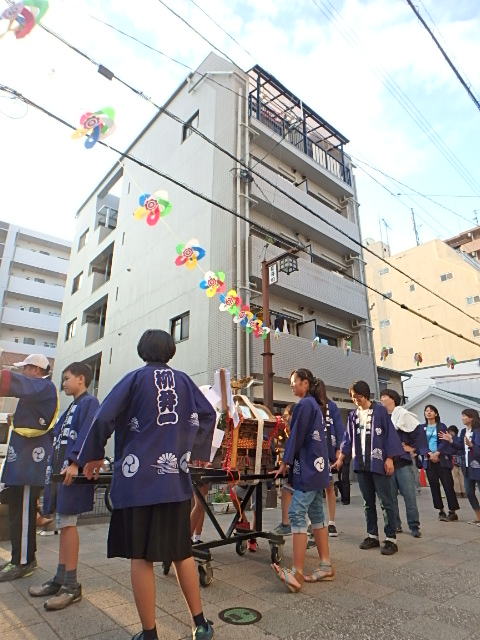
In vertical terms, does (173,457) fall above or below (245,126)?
below

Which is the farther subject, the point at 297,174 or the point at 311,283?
the point at 297,174

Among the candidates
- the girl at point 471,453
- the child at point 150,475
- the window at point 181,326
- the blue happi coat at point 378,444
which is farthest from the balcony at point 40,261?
the child at point 150,475

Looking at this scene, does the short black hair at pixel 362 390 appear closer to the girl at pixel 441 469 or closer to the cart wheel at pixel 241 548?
the cart wheel at pixel 241 548

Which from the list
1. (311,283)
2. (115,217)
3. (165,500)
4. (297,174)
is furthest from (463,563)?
(115,217)

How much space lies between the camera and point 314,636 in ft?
8.11

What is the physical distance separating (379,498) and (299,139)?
19.3 m

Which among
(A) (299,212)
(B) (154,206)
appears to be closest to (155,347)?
(B) (154,206)

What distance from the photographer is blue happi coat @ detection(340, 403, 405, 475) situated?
4.86m

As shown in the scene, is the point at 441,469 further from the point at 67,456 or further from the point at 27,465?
the point at 27,465

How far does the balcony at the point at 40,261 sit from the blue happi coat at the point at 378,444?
38455mm

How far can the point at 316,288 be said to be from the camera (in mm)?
17547

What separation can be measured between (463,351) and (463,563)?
26.8m

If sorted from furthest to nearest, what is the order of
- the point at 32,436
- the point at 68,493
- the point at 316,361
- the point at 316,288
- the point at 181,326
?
1. the point at 316,288
2. the point at 316,361
3. the point at 181,326
4. the point at 32,436
5. the point at 68,493

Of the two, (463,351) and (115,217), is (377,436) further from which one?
(463,351)
